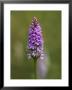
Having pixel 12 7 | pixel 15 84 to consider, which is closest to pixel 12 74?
pixel 15 84

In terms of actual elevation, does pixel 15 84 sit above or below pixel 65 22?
below

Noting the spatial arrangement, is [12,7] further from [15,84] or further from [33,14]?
[15,84]

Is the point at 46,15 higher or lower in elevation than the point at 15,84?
higher

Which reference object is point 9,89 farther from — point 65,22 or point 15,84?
point 65,22

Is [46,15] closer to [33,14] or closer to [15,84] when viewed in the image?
[33,14]

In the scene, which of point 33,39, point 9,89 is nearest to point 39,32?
point 33,39
